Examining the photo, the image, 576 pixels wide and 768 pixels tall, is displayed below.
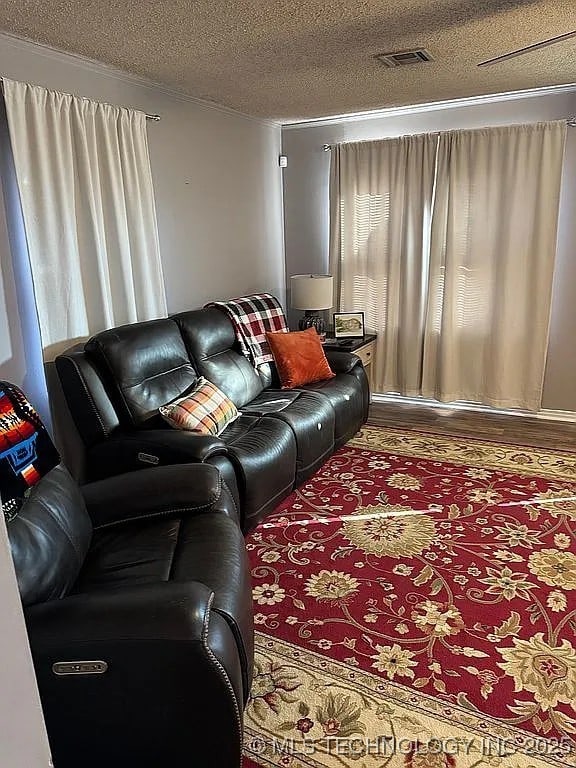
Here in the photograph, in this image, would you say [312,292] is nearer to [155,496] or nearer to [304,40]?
[304,40]

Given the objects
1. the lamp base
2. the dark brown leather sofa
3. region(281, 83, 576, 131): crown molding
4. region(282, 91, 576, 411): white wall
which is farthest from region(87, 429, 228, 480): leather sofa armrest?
region(281, 83, 576, 131): crown molding

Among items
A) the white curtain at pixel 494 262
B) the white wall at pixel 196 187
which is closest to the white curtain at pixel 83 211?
the white wall at pixel 196 187

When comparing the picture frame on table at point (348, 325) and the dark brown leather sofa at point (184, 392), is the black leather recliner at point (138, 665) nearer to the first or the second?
the dark brown leather sofa at point (184, 392)

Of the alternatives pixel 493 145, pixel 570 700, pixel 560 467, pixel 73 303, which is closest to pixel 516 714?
pixel 570 700

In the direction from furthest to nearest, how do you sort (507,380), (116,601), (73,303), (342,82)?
(507,380), (342,82), (73,303), (116,601)

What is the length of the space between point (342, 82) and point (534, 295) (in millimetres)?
2031

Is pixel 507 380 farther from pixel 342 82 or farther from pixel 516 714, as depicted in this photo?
pixel 516 714

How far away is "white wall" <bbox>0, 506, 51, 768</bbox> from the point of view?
70 cm

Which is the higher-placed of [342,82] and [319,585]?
[342,82]

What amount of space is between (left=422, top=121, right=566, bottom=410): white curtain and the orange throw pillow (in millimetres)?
1155

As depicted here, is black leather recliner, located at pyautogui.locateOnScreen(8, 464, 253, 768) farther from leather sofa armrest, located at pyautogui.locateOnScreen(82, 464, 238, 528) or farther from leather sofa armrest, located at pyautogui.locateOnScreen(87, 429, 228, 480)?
leather sofa armrest, located at pyautogui.locateOnScreen(87, 429, 228, 480)

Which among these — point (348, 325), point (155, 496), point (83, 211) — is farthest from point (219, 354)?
point (155, 496)

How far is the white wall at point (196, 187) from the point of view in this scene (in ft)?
9.61

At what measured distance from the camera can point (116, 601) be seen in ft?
5.15
